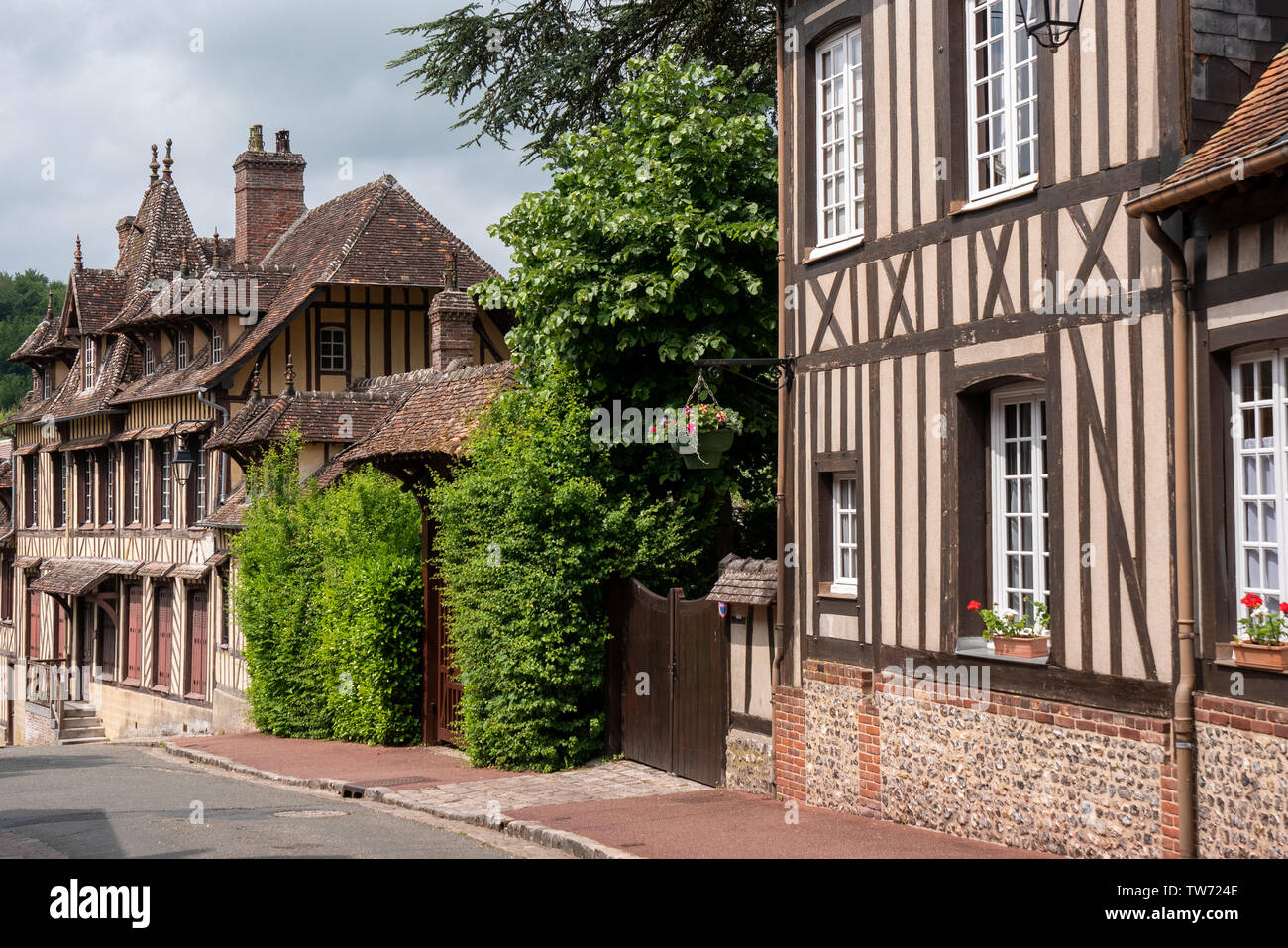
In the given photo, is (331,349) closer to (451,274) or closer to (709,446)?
(451,274)

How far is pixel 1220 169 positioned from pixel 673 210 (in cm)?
825

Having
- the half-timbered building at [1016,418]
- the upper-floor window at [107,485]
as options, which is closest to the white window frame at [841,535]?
the half-timbered building at [1016,418]

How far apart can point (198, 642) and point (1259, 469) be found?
80.2 feet

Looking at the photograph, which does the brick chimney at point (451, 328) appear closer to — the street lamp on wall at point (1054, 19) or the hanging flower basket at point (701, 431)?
the hanging flower basket at point (701, 431)

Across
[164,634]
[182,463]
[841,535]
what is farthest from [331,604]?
Answer: [164,634]

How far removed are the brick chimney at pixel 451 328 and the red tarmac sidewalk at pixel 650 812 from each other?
7.54m

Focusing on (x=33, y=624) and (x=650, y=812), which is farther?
(x=33, y=624)

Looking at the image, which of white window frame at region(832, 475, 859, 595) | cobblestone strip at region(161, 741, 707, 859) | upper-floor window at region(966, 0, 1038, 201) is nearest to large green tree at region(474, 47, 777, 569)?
cobblestone strip at region(161, 741, 707, 859)

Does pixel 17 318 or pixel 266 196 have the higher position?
pixel 17 318

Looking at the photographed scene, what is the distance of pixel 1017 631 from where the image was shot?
973cm

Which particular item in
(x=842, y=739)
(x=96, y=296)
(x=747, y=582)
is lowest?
(x=842, y=739)

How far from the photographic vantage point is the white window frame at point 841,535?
39.3ft
